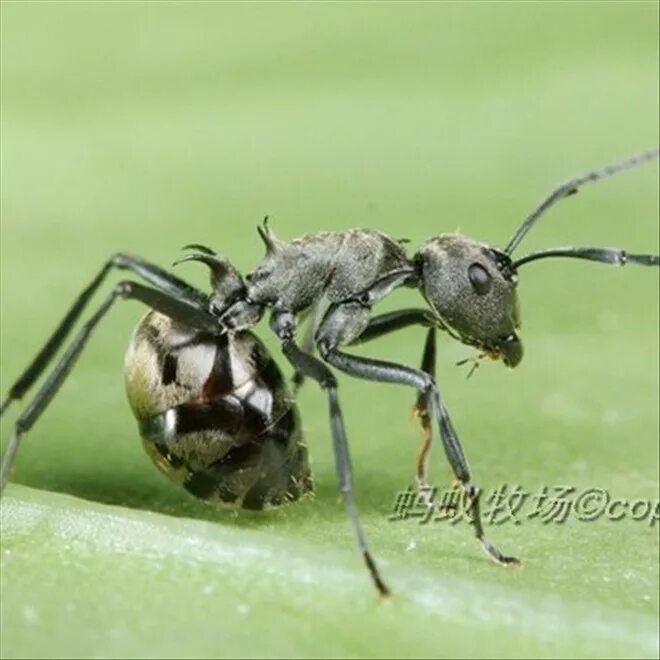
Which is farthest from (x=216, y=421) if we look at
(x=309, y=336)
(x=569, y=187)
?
(x=569, y=187)

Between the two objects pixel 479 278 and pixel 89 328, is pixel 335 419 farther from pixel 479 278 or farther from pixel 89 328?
pixel 479 278

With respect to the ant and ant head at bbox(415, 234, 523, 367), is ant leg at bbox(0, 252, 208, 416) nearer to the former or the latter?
the ant

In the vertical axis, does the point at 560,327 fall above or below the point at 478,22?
below

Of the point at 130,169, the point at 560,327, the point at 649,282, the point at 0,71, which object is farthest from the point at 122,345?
the point at 649,282

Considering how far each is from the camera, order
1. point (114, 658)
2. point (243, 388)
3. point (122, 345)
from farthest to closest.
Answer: point (122, 345)
point (243, 388)
point (114, 658)

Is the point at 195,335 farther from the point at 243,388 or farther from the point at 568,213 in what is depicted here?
the point at 568,213
